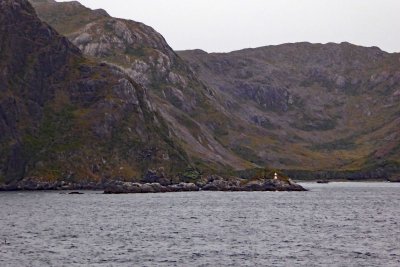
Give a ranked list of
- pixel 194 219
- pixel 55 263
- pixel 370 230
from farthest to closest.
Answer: pixel 194 219 → pixel 370 230 → pixel 55 263

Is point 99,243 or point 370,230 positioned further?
point 370,230

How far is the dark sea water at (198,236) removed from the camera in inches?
3425

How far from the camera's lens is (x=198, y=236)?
372ft

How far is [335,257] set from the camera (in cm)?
8819

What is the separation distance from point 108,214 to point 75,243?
187ft

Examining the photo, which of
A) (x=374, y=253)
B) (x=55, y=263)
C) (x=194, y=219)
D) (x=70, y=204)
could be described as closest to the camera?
(x=55, y=263)

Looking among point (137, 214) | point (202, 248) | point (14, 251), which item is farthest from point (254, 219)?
point (14, 251)

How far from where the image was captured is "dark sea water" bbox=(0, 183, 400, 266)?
87.0m

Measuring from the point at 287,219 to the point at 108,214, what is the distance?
143 feet

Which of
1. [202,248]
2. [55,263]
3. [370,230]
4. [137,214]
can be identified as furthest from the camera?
[137,214]

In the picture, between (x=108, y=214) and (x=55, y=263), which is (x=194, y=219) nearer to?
(x=108, y=214)

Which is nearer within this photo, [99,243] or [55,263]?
[55,263]

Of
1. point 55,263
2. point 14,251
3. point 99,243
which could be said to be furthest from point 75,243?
point 55,263

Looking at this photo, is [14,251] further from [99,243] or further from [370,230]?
[370,230]
